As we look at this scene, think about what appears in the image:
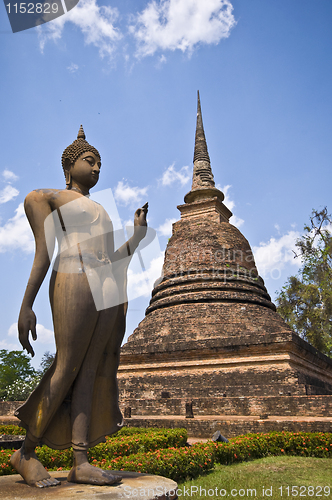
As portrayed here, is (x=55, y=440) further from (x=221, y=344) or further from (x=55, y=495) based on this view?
(x=221, y=344)

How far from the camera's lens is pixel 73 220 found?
356 centimetres

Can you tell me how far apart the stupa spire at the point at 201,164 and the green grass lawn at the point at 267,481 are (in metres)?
14.3

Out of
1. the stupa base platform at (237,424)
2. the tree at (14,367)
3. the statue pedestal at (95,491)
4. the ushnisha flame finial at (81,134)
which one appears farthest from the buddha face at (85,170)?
the tree at (14,367)

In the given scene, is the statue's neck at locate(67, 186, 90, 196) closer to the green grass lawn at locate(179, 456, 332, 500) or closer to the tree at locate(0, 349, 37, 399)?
the green grass lawn at locate(179, 456, 332, 500)

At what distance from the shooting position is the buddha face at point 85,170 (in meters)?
3.78

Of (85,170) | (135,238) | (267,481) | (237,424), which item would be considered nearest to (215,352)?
(237,424)

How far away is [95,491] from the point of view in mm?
2646

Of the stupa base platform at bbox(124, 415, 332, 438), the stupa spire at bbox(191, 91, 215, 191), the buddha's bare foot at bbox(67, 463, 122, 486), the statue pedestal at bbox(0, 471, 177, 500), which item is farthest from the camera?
the stupa spire at bbox(191, 91, 215, 191)

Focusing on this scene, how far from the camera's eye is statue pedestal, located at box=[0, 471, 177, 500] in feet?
8.19

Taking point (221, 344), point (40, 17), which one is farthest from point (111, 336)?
point (221, 344)

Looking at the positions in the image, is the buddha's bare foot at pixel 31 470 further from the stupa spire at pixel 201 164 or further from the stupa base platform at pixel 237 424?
the stupa spire at pixel 201 164

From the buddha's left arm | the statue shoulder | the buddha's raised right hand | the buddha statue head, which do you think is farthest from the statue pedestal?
the buddha statue head

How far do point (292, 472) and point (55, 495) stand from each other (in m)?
4.28

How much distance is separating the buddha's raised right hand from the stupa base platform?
6216 millimetres
